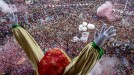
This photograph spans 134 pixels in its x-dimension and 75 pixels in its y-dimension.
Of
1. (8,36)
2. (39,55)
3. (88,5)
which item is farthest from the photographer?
(88,5)

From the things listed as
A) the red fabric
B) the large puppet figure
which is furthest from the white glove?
the red fabric

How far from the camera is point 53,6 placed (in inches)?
517

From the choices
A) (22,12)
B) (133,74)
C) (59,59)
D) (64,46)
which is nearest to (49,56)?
(59,59)

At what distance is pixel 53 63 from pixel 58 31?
822 centimetres

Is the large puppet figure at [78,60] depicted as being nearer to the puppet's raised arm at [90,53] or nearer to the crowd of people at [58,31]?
the puppet's raised arm at [90,53]

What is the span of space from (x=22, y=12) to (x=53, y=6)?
1805 millimetres

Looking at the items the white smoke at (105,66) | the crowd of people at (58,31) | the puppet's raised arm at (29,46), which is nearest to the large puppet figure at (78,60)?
the puppet's raised arm at (29,46)

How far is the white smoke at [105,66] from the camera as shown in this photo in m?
8.07

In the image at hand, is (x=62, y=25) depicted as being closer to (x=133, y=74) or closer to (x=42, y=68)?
(x=133, y=74)

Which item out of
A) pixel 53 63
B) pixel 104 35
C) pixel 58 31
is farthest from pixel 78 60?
pixel 58 31

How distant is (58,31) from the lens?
10859 mm

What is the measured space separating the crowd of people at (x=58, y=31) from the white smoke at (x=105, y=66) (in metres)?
0.21

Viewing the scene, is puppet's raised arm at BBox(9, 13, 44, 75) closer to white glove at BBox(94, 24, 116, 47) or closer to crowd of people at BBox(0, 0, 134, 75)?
white glove at BBox(94, 24, 116, 47)

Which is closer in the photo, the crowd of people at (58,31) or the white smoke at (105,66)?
the white smoke at (105,66)
